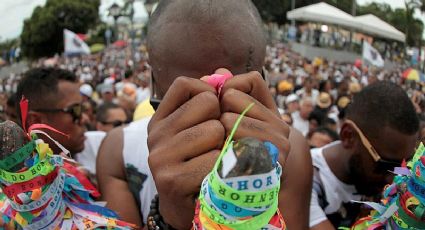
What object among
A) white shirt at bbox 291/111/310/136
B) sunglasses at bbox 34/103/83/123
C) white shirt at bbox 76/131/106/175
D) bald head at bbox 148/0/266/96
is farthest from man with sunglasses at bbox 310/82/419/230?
white shirt at bbox 291/111/310/136

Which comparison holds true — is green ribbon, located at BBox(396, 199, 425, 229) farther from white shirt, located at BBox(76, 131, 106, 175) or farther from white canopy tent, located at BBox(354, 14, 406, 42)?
white canopy tent, located at BBox(354, 14, 406, 42)

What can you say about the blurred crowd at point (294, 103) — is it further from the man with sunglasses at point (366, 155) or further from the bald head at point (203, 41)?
the man with sunglasses at point (366, 155)

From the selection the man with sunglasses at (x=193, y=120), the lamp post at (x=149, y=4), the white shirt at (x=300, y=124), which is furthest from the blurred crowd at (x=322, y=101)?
the lamp post at (x=149, y=4)

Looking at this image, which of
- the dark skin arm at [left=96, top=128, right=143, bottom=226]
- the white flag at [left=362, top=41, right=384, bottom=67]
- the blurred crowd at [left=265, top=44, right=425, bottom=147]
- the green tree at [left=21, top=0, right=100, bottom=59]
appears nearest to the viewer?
the dark skin arm at [left=96, top=128, right=143, bottom=226]

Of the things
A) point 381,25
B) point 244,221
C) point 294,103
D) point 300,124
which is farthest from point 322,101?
point 244,221

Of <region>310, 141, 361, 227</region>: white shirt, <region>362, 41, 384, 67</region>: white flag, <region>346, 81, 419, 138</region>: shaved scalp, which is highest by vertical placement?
<region>346, 81, 419, 138</region>: shaved scalp

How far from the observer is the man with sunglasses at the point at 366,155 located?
83.3 inches

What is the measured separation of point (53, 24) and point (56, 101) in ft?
165

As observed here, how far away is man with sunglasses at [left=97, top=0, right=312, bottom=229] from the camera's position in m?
0.86

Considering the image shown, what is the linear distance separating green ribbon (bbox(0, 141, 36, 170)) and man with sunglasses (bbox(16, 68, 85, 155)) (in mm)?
1513

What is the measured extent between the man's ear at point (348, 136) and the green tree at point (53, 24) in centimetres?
5045

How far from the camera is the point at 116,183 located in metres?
1.53

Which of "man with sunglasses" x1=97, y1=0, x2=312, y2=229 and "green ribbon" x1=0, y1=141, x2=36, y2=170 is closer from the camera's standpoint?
"man with sunglasses" x1=97, y1=0, x2=312, y2=229

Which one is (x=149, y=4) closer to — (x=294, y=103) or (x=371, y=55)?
(x=294, y=103)
